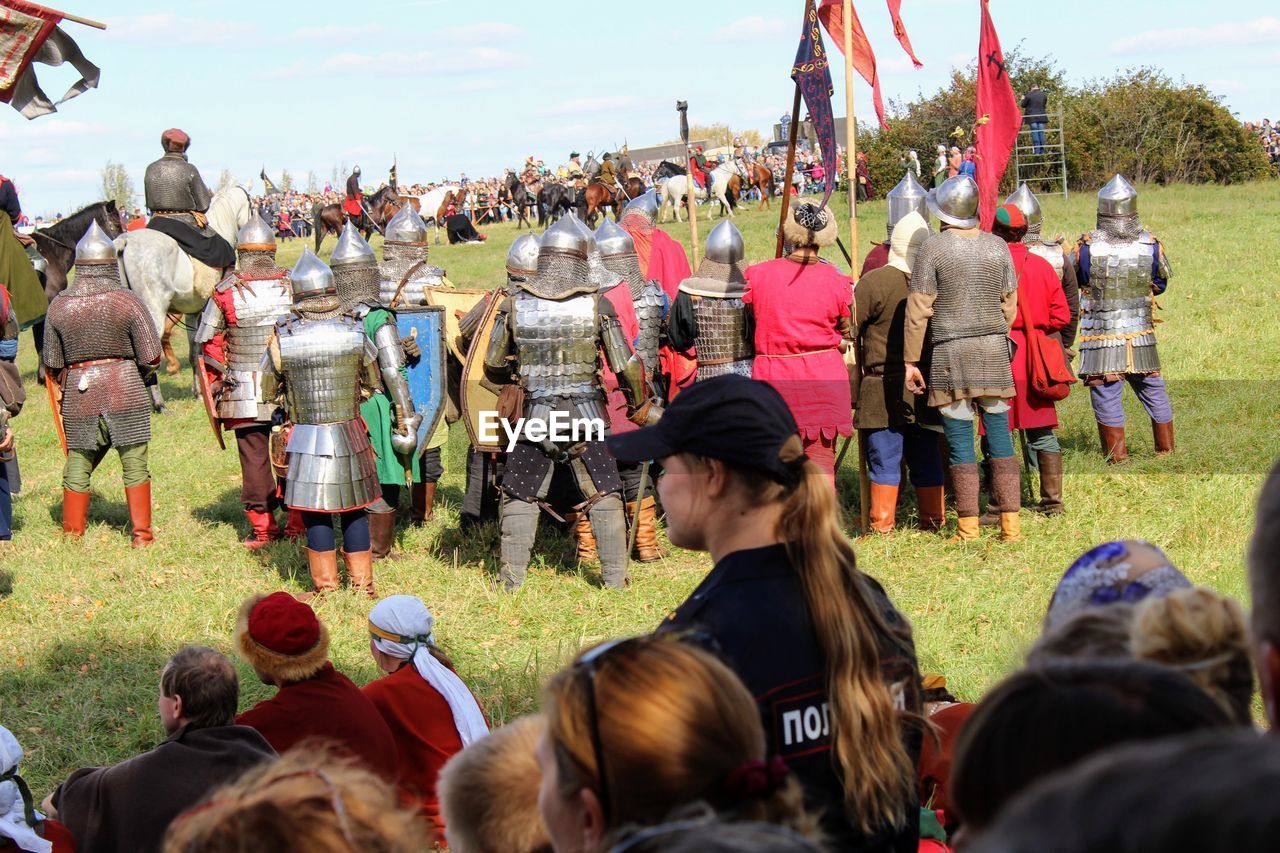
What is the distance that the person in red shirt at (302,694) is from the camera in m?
3.79

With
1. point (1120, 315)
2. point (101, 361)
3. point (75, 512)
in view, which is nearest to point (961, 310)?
point (1120, 315)

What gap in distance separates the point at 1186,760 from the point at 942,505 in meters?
6.97

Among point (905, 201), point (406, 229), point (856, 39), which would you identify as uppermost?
point (856, 39)

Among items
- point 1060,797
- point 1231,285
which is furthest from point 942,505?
point 1231,285

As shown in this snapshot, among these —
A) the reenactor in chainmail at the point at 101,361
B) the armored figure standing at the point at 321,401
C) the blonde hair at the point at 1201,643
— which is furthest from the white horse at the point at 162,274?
the blonde hair at the point at 1201,643

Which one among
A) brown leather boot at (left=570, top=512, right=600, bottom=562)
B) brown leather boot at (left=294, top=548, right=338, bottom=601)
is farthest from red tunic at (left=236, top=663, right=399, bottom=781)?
brown leather boot at (left=570, top=512, right=600, bottom=562)

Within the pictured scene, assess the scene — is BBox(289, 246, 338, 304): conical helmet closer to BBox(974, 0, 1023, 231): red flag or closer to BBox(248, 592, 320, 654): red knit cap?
BBox(248, 592, 320, 654): red knit cap

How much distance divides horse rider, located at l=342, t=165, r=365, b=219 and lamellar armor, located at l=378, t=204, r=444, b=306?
54.4ft

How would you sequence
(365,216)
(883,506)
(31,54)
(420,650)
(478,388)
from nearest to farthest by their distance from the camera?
(420,650)
(31,54)
(478,388)
(883,506)
(365,216)

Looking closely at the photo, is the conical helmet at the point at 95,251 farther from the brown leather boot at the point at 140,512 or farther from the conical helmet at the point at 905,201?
the conical helmet at the point at 905,201

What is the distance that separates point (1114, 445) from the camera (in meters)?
8.59

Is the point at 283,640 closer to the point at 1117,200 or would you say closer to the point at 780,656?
the point at 780,656

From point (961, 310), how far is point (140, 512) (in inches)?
190

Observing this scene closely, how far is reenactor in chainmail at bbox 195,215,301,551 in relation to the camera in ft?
25.6
